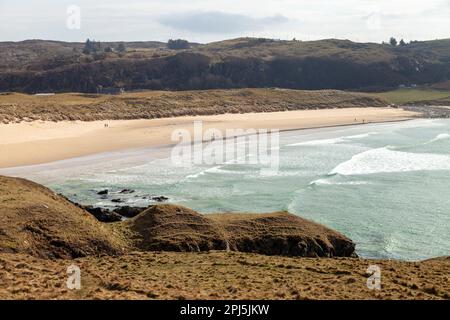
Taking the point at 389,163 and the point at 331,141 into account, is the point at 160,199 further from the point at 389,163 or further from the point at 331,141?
the point at 331,141

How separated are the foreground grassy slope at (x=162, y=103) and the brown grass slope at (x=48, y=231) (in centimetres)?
4867

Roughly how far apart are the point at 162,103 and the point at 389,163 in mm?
52938

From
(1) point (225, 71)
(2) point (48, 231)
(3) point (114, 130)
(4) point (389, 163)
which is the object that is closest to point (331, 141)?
(4) point (389, 163)

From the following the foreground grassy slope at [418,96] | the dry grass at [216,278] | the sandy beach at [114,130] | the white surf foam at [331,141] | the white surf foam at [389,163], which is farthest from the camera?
the foreground grassy slope at [418,96]

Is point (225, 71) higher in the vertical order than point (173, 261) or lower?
higher

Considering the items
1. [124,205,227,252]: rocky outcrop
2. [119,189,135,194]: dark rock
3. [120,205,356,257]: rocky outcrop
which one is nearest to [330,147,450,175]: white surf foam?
[119,189,135,194]: dark rock

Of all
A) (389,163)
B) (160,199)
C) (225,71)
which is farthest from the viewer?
(225,71)

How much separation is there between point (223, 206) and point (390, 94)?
5048 inches

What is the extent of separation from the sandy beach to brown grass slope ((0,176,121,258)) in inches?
1010

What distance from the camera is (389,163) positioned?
52.5 meters

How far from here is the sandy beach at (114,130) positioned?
53.8 meters

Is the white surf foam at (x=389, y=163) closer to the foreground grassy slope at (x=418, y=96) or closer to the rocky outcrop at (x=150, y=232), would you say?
the rocky outcrop at (x=150, y=232)

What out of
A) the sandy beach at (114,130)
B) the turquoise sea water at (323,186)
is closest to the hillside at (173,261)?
the turquoise sea water at (323,186)

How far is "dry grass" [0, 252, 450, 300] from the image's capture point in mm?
14992
